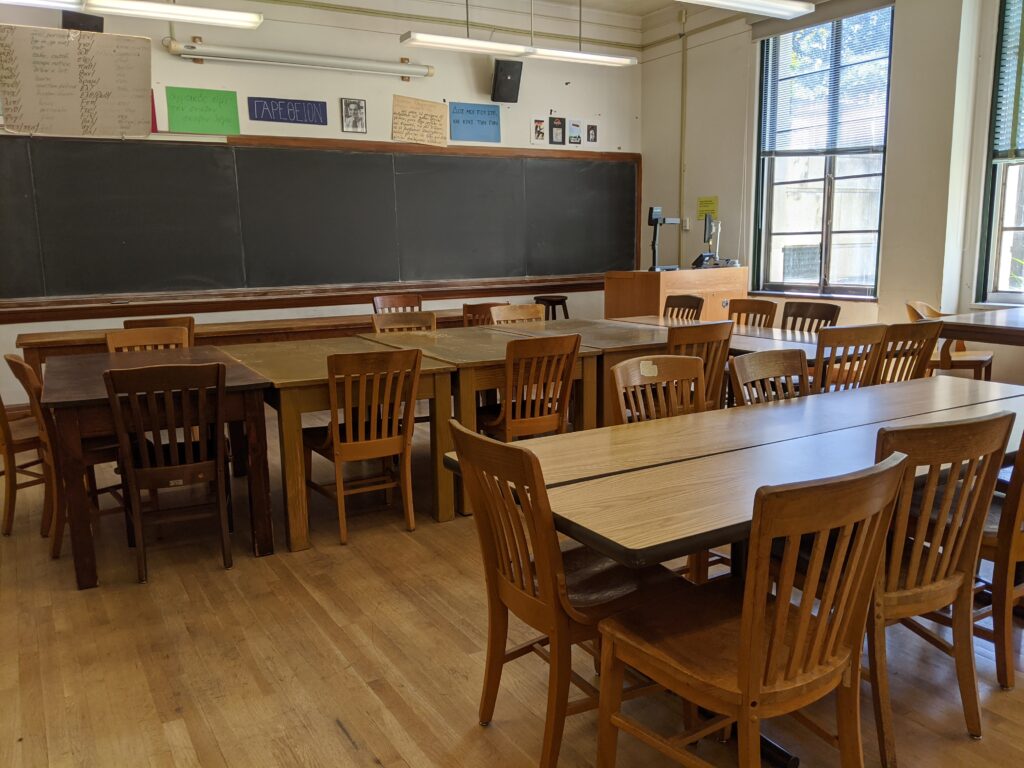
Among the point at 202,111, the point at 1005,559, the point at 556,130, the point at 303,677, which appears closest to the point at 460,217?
the point at 556,130

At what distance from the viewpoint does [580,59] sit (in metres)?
6.39

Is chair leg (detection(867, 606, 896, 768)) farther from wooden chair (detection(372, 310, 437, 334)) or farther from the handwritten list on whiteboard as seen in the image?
the handwritten list on whiteboard

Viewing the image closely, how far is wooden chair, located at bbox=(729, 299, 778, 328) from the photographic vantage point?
5.34 meters

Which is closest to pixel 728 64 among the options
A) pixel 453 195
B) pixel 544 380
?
pixel 453 195

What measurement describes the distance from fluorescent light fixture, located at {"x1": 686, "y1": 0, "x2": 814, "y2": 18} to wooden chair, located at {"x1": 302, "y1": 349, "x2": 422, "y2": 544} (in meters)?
3.60

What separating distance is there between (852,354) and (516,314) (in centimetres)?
271

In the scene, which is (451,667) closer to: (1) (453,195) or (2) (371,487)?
(2) (371,487)

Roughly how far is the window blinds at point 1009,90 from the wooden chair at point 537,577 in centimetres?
524

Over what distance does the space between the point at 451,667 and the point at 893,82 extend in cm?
568

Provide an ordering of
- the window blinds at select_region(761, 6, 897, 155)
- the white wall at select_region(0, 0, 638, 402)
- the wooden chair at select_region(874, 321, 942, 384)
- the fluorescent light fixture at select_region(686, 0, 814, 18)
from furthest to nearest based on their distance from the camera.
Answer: the window blinds at select_region(761, 6, 897, 155), the white wall at select_region(0, 0, 638, 402), the fluorescent light fixture at select_region(686, 0, 814, 18), the wooden chair at select_region(874, 321, 942, 384)

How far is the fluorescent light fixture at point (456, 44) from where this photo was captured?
18.1ft

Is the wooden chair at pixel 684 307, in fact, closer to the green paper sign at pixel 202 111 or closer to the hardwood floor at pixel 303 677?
the hardwood floor at pixel 303 677

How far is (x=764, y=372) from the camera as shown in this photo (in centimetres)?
292

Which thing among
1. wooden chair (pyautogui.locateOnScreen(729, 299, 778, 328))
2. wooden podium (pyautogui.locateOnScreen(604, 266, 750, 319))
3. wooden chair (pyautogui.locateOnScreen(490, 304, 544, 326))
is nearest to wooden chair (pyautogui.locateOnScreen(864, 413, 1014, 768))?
wooden chair (pyautogui.locateOnScreen(729, 299, 778, 328))
